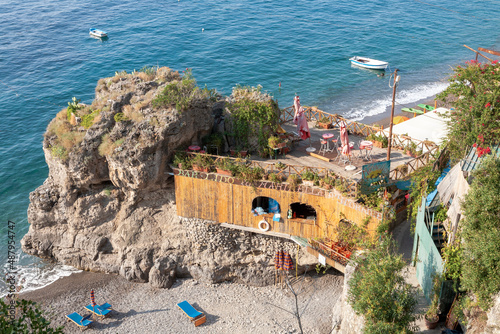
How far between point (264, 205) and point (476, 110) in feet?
36.8

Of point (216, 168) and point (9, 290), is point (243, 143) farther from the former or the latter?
point (9, 290)

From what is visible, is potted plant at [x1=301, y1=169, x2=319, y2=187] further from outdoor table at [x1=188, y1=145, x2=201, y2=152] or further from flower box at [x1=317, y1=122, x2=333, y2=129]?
flower box at [x1=317, y1=122, x2=333, y2=129]

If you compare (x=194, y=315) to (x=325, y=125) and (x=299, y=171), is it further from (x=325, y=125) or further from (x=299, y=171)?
Answer: (x=325, y=125)

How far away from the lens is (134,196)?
25.4 metres

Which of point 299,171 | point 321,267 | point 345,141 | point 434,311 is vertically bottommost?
point 321,267

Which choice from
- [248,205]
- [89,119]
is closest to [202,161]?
[248,205]

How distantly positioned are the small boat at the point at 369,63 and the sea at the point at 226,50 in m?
0.73

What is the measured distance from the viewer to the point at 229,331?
22281 millimetres

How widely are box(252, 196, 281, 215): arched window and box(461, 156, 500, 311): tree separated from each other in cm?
962

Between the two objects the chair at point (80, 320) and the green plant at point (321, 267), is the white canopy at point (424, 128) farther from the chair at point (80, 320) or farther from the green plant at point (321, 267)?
the chair at point (80, 320)

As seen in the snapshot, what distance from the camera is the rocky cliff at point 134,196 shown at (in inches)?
924

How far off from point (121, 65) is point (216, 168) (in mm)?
36961

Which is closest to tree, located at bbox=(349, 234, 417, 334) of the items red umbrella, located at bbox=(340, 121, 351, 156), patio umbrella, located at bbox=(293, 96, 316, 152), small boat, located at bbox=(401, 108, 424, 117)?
red umbrella, located at bbox=(340, 121, 351, 156)

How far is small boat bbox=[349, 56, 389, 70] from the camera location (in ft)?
177
